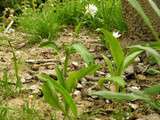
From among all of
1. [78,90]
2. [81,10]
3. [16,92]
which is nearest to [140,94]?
[78,90]

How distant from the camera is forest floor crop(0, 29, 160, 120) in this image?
2711 mm

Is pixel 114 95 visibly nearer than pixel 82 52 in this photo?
Yes

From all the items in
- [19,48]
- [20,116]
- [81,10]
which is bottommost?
[20,116]

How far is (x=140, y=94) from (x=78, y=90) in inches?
24.2

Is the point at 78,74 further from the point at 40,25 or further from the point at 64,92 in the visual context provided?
the point at 40,25

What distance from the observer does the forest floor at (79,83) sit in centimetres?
271

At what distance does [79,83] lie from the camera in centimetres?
318

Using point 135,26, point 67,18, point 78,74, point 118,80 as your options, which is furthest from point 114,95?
point 67,18

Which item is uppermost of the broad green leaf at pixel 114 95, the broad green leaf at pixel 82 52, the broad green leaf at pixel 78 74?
the broad green leaf at pixel 82 52

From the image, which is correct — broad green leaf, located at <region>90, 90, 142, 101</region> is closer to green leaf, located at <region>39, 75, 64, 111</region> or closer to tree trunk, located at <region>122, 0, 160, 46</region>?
green leaf, located at <region>39, 75, 64, 111</region>

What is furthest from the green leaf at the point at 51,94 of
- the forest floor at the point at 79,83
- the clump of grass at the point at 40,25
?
the clump of grass at the point at 40,25

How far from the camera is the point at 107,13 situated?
4.46m

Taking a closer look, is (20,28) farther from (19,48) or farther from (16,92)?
(16,92)

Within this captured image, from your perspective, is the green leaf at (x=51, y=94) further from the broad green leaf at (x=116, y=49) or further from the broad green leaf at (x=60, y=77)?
the broad green leaf at (x=116, y=49)
